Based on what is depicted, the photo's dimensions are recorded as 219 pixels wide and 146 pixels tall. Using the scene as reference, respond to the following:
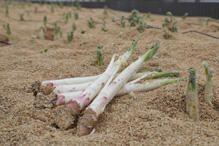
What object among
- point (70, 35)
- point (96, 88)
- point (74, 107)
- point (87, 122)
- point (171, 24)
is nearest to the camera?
point (87, 122)

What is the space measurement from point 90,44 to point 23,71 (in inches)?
48.6

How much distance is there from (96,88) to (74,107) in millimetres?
243

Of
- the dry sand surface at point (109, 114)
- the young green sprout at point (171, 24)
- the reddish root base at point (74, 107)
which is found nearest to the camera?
the dry sand surface at point (109, 114)

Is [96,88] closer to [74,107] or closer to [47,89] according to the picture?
[74,107]

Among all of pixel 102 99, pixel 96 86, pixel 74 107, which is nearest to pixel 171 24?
pixel 96 86

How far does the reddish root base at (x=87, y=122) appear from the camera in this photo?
141cm

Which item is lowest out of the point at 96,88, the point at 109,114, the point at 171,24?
the point at 109,114

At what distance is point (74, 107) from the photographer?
1539 mm

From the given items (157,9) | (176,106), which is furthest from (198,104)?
(157,9)

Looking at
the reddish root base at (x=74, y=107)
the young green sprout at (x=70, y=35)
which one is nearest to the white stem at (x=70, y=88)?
the reddish root base at (x=74, y=107)

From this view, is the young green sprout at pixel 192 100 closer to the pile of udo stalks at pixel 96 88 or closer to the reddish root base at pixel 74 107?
the pile of udo stalks at pixel 96 88

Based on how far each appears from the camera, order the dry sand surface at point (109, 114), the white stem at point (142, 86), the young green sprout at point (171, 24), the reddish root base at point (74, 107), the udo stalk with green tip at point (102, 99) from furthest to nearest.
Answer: the young green sprout at point (171, 24), the white stem at point (142, 86), the reddish root base at point (74, 107), the udo stalk with green tip at point (102, 99), the dry sand surface at point (109, 114)

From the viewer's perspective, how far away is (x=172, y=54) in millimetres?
2838

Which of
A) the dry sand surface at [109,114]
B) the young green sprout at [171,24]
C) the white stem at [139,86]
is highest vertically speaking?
the young green sprout at [171,24]
